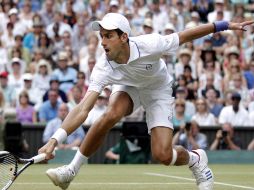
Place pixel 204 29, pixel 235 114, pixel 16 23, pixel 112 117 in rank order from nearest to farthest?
pixel 204 29 → pixel 112 117 → pixel 235 114 → pixel 16 23

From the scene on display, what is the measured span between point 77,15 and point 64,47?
1.46 meters

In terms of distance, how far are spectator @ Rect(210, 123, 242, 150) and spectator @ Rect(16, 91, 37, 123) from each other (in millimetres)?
3439

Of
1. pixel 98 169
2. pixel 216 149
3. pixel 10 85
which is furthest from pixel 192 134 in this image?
pixel 10 85

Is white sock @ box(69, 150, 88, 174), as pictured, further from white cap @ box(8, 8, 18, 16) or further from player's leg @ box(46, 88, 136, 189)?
white cap @ box(8, 8, 18, 16)

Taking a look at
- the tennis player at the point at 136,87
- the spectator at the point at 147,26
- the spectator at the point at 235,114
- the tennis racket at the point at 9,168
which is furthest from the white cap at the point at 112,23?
the spectator at the point at 147,26

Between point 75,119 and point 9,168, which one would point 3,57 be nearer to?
point 75,119

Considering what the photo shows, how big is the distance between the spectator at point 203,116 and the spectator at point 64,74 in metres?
2.82

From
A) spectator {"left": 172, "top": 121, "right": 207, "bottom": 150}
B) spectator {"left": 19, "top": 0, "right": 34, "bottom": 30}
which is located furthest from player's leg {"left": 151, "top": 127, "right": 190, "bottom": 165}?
spectator {"left": 19, "top": 0, "right": 34, "bottom": 30}

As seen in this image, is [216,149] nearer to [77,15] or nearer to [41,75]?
[41,75]

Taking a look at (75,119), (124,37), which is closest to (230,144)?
(124,37)

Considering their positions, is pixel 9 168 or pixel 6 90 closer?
pixel 9 168

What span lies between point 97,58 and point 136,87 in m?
10.3

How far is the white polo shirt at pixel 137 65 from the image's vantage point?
8.94m

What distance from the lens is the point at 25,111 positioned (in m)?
17.3
